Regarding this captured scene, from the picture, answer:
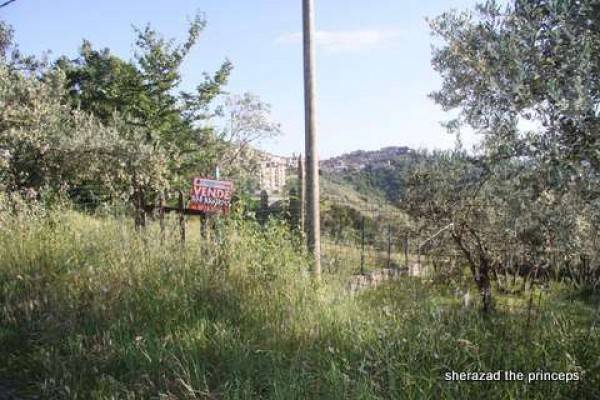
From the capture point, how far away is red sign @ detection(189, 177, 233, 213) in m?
5.35

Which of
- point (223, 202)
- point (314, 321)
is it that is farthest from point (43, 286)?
point (314, 321)

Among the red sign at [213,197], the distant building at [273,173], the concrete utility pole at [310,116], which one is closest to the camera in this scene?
the concrete utility pole at [310,116]

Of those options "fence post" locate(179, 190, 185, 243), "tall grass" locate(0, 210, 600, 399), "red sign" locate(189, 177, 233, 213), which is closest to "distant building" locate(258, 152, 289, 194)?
"fence post" locate(179, 190, 185, 243)

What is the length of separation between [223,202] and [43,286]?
Result: 186cm

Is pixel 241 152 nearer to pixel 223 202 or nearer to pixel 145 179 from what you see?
pixel 145 179

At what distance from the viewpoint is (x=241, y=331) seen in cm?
360

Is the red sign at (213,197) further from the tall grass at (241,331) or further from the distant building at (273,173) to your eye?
the distant building at (273,173)

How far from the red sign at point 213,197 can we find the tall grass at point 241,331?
1.62ft

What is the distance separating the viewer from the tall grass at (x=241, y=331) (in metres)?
2.84

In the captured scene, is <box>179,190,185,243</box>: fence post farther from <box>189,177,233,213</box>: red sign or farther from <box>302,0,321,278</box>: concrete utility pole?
<box>302,0,321,278</box>: concrete utility pole

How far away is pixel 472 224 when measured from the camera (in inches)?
221

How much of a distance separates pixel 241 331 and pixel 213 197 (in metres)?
2.08

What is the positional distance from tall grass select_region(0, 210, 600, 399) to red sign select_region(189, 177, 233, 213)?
49 centimetres

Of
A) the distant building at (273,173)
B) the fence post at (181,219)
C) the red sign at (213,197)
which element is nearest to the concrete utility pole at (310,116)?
the red sign at (213,197)
